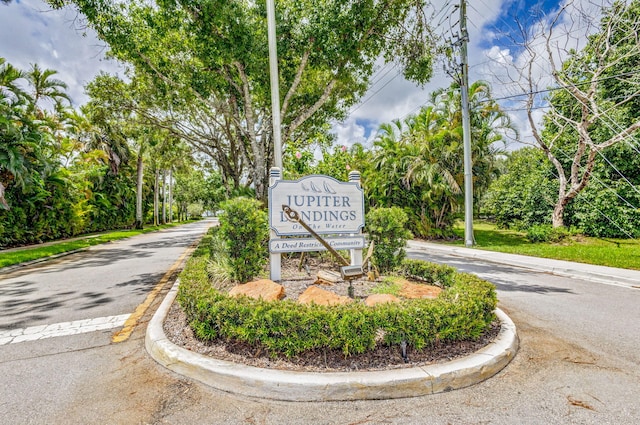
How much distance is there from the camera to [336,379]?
2.58 meters

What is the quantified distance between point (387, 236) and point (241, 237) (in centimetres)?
276

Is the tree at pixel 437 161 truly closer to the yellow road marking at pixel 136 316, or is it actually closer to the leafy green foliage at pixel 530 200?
the leafy green foliage at pixel 530 200

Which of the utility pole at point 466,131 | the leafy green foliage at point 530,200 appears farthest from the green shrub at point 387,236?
the leafy green foliage at point 530,200

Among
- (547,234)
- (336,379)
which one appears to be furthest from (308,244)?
(547,234)

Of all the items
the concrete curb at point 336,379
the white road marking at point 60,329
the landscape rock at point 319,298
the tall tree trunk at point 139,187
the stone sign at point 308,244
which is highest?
the tall tree trunk at point 139,187

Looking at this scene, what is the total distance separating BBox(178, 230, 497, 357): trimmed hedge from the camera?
2926 millimetres

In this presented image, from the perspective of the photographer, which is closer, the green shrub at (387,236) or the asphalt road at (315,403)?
the asphalt road at (315,403)

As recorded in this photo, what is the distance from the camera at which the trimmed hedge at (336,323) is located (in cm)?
293

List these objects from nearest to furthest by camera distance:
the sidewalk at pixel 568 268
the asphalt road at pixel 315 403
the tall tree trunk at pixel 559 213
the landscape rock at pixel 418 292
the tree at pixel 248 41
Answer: the asphalt road at pixel 315 403 < the landscape rock at pixel 418 292 < the sidewalk at pixel 568 268 < the tree at pixel 248 41 < the tall tree trunk at pixel 559 213

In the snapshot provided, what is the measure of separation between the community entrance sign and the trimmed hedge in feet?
7.09

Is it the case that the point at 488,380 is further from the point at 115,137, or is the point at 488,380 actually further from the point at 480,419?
the point at 115,137

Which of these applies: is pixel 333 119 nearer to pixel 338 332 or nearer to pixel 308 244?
pixel 308 244

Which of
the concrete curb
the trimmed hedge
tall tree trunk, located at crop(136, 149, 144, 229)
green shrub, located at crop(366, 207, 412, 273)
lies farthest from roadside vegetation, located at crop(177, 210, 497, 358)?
tall tree trunk, located at crop(136, 149, 144, 229)

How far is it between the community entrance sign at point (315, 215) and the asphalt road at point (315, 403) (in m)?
2.38
